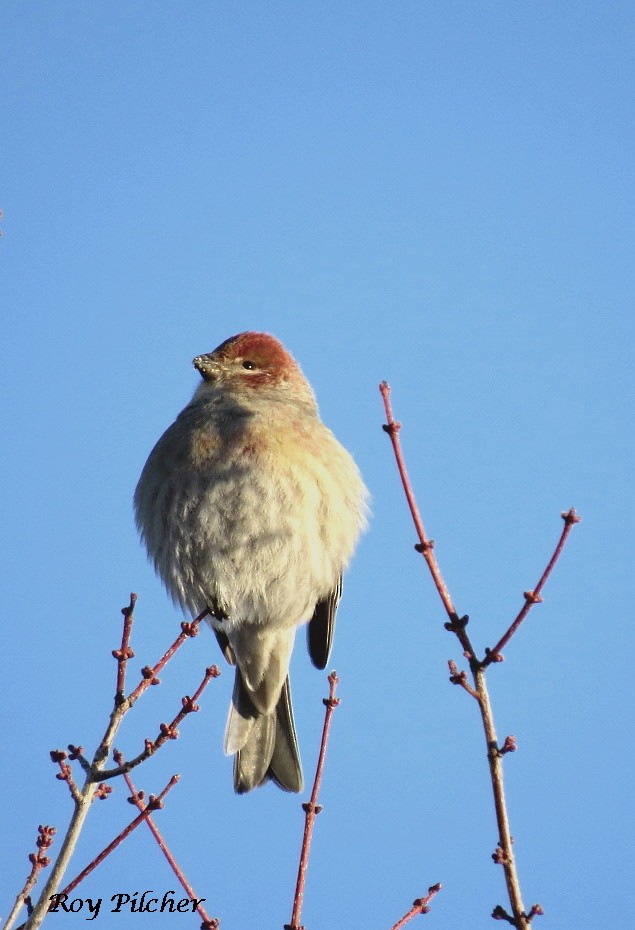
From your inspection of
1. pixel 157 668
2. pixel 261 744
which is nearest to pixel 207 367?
pixel 261 744

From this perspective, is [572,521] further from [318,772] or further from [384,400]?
[318,772]

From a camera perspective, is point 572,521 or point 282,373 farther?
point 282,373

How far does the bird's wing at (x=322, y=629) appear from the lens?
22.7 feet

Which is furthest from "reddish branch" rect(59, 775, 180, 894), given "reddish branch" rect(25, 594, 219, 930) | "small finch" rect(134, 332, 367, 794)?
"small finch" rect(134, 332, 367, 794)

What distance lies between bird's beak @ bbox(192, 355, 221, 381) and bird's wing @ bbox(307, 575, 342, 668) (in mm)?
1726

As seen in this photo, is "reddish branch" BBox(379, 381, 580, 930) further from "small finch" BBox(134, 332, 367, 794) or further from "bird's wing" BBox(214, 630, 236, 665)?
"bird's wing" BBox(214, 630, 236, 665)

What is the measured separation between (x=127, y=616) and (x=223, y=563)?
257 cm

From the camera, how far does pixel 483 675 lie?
298 cm

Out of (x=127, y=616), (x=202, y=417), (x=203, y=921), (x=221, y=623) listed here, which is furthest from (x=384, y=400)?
(x=221, y=623)

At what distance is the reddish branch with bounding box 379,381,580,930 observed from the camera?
2.75 metres

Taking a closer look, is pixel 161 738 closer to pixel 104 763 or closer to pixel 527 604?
pixel 104 763

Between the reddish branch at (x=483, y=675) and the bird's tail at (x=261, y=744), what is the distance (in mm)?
3579

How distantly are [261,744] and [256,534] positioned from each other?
142 centimetres

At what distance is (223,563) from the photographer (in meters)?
6.21
